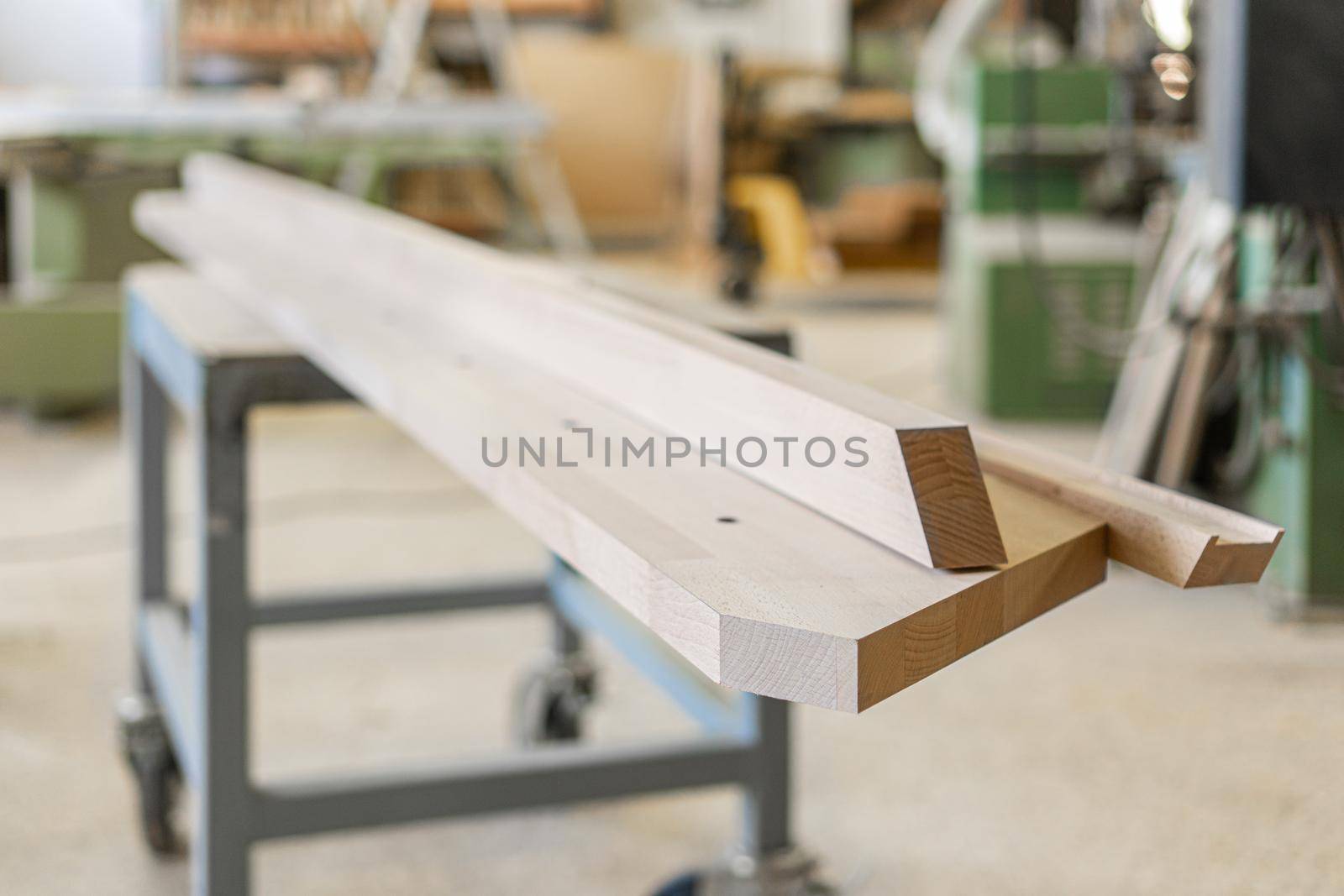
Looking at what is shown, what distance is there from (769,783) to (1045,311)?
236 centimetres

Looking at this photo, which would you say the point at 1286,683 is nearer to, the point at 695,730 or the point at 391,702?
the point at 695,730

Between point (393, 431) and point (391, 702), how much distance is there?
1790 mm

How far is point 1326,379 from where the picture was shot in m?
1.90

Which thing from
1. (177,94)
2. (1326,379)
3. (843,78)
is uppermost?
(843,78)

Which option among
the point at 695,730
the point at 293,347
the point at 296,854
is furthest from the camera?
the point at 695,730

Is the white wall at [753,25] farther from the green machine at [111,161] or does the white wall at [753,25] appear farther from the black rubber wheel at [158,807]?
the black rubber wheel at [158,807]

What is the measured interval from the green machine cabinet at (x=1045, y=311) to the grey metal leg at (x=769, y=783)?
2.25 m

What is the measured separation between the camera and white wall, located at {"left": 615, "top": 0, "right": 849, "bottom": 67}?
309 inches

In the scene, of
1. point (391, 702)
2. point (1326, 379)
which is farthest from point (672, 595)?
point (1326, 379)

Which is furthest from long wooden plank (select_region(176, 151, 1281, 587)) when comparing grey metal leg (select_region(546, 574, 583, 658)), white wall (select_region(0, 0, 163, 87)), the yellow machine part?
the yellow machine part

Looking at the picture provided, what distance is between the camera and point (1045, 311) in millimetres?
3303

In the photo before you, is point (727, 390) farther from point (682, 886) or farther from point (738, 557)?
point (682, 886)

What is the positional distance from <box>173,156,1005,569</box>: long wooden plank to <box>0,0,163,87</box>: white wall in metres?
2.93

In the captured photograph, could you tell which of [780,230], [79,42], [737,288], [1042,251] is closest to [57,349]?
[79,42]
